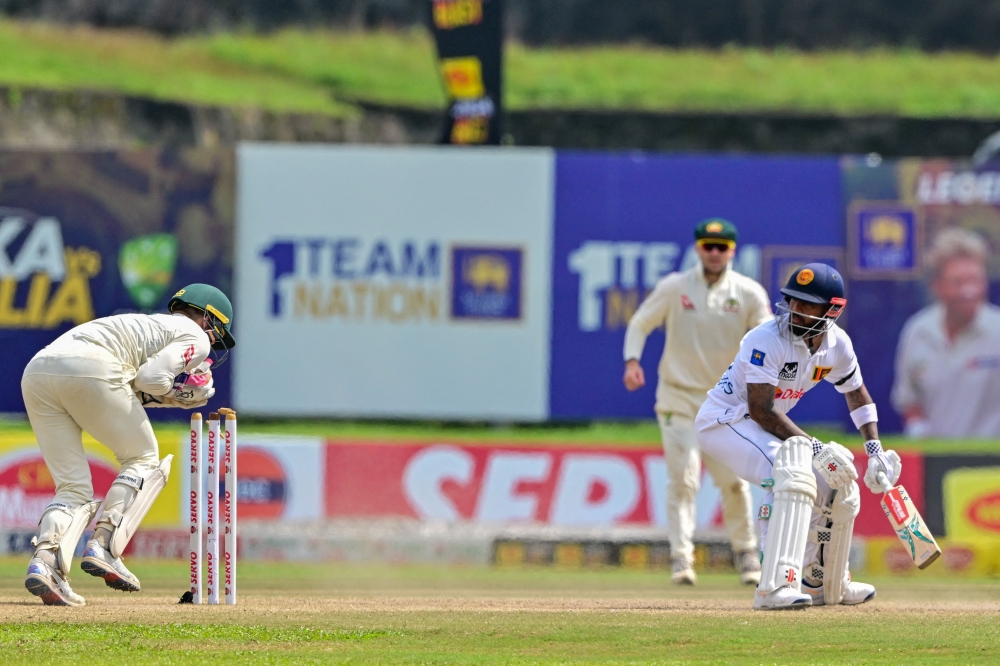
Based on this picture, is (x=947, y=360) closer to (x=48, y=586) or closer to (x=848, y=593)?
(x=848, y=593)

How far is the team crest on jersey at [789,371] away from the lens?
25.4 feet

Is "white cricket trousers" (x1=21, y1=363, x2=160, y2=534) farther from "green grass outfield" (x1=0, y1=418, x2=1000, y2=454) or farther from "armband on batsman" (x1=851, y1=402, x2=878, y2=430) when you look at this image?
"green grass outfield" (x1=0, y1=418, x2=1000, y2=454)

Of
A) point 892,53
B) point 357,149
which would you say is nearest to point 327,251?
Result: point 357,149

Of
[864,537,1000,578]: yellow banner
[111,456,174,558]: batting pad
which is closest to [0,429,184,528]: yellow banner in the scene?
[111,456,174,558]: batting pad

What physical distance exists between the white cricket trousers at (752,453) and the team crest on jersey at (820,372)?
0.37 meters

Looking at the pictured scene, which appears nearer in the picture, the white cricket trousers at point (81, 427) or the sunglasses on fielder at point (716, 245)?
the white cricket trousers at point (81, 427)

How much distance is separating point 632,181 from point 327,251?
10.8 ft

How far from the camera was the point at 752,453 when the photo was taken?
7797 mm

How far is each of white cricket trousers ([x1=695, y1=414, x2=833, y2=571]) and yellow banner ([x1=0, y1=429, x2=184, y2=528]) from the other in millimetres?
6388

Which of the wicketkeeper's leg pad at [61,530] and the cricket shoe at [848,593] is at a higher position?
the wicketkeeper's leg pad at [61,530]

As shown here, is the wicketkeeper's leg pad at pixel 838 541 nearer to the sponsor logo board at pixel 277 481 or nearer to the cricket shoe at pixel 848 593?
the cricket shoe at pixel 848 593

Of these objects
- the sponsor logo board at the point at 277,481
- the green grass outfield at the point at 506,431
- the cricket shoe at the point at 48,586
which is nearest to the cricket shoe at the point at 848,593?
the cricket shoe at the point at 48,586

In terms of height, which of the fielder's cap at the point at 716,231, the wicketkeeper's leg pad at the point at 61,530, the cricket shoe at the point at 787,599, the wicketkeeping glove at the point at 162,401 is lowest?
the cricket shoe at the point at 787,599

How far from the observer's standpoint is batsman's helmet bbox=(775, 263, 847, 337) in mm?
7508
